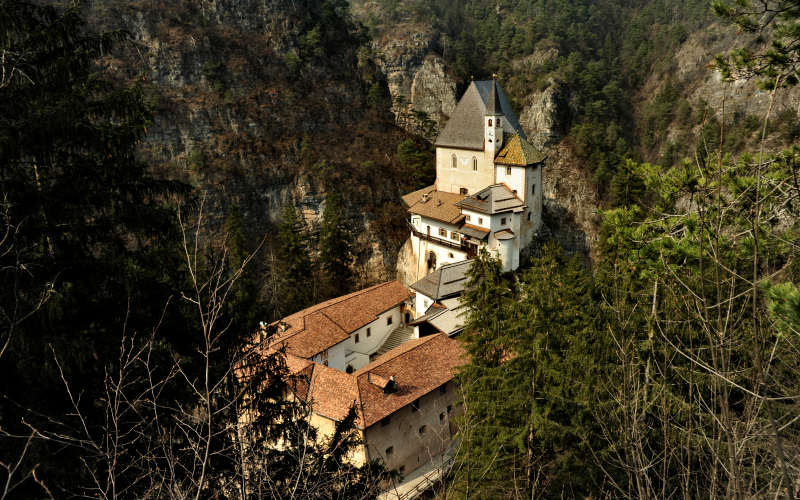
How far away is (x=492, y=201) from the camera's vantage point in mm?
34312

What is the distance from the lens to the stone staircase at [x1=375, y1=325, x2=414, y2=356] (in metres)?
31.6

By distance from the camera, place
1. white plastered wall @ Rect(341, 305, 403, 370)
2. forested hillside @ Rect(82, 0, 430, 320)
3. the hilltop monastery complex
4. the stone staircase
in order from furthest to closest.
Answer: forested hillside @ Rect(82, 0, 430, 320) → the stone staircase → white plastered wall @ Rect(341, 305, 403, 370) → the hilltop monastery complex

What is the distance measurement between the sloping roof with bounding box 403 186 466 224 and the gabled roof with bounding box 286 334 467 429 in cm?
1338

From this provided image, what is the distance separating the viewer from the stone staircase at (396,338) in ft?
104

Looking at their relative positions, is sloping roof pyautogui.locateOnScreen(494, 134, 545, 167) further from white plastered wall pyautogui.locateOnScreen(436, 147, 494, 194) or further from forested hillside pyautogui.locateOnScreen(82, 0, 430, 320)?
forested hillside pyautogui.locateOnScreen(82, 0, 430, 320)

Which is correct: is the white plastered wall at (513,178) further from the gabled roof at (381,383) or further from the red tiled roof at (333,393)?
the red tiled roof at (333,393)

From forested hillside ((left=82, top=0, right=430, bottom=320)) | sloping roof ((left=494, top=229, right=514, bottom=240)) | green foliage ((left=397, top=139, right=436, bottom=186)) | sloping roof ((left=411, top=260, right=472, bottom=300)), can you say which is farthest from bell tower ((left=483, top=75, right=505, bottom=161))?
forested hillside ((left=82, top=0, right=430, bottom=320))

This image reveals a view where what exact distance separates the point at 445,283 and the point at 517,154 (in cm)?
1192

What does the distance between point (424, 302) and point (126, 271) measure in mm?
24351

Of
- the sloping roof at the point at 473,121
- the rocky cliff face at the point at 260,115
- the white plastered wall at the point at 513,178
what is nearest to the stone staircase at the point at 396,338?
the rocky cliff face at the point at 260,115

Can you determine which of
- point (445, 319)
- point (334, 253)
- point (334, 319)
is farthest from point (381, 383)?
point (334, 253)

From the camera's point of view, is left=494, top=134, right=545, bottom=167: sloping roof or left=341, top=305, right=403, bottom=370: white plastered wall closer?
left=341, top=305, right=403, bottom=370: white plastered wall

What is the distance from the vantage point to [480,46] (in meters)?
74.3

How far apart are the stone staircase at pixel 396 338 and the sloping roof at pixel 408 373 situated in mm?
4917
